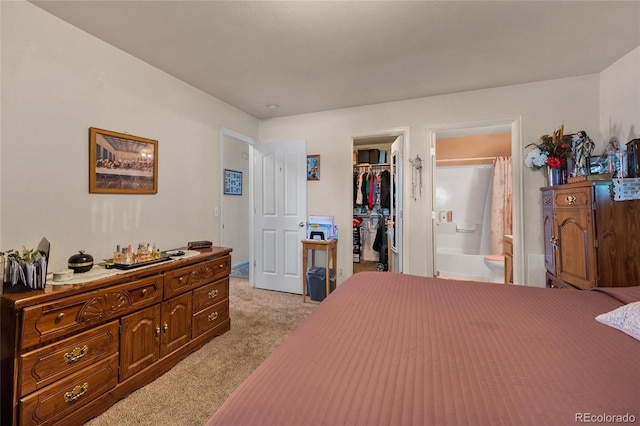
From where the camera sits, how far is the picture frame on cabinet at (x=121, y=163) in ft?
6.44

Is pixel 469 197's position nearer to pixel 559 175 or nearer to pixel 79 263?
pixel 559 175

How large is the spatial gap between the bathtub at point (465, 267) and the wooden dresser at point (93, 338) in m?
3.78

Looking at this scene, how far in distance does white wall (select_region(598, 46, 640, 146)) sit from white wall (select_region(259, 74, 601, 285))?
9 cm

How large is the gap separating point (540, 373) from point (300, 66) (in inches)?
98.7

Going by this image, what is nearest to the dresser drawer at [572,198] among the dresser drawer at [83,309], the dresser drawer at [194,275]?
the dresser drawer at [194,275]

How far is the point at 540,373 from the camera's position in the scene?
0.75 m

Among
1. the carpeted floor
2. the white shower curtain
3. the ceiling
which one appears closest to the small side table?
the carpeted floor

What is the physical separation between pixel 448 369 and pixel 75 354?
1.81 metres

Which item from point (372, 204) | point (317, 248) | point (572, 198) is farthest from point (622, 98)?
point (372, 204)

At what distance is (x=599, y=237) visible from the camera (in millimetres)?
1951

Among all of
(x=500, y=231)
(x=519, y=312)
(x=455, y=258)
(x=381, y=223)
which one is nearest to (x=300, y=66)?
(x=519, y=312)

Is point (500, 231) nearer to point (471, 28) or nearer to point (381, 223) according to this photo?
point (381, 223)

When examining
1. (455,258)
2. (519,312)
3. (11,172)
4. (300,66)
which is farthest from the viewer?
(455,258)

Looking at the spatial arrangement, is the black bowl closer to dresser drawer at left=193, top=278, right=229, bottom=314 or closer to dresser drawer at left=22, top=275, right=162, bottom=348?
dresser drawer at left=22, top=275, right=162, bottom=348
